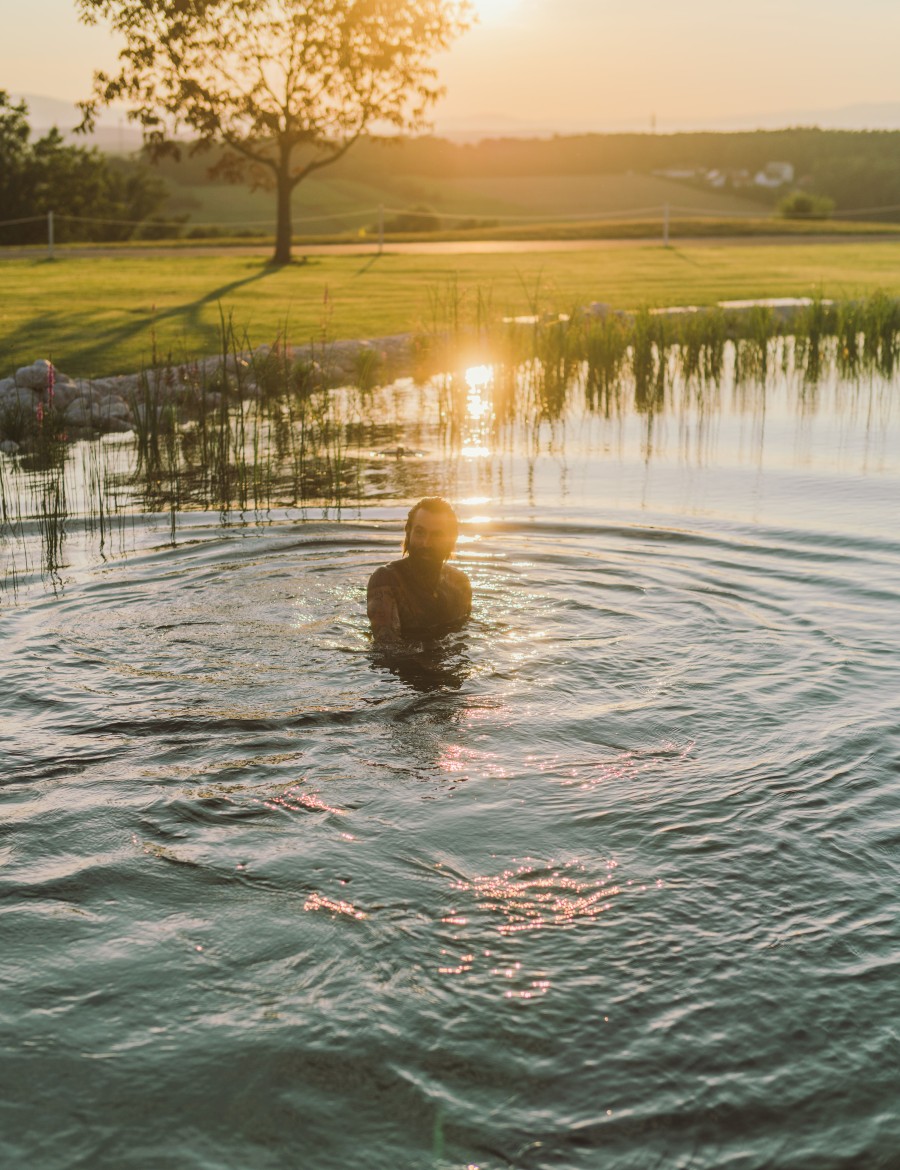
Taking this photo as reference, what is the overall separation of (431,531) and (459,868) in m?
2.64

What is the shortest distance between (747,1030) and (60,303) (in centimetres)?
2245

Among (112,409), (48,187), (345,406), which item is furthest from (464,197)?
(112,409)

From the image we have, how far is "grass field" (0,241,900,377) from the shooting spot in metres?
20.2

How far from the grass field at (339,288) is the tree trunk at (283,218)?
0.71 metres

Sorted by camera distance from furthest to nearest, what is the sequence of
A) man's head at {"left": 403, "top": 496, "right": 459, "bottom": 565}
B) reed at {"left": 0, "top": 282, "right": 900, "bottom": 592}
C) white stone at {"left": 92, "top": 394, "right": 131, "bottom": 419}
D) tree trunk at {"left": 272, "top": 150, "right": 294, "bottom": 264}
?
1. tree trunk at {"left": 272, "top": 150, "right": 294, "bottom": 264}
2. white stone at {"left": 92, "top": 394, "right": 131, "bottom": 419}
3. reed at {"left": 0, "top": 282, "right": 900, "bottom": 592}
4. man's head at {"left": 403, "top": 496, "right": 459, "bottom": 565}

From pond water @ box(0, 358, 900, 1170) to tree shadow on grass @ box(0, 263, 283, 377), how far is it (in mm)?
9748

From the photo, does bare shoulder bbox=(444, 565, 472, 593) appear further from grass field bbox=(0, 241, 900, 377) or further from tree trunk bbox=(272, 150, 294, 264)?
tree trunk bbox=(272, 150, 294, 264)

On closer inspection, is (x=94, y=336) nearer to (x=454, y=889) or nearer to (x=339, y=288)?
(x=339, y=288)

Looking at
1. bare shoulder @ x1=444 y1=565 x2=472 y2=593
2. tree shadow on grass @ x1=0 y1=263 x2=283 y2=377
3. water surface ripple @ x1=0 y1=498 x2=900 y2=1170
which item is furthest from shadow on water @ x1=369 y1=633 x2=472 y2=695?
tree shadow on grass @ x1=0 y1=263 x2=283 y2=377

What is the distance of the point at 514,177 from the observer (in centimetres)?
10150

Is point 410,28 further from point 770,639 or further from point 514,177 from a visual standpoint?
point 514,177

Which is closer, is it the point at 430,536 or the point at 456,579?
the point at 430,536

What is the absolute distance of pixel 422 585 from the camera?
7559 millimetres

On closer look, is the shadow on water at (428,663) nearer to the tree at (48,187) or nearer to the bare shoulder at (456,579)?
the bare shoulder at (456,579)
